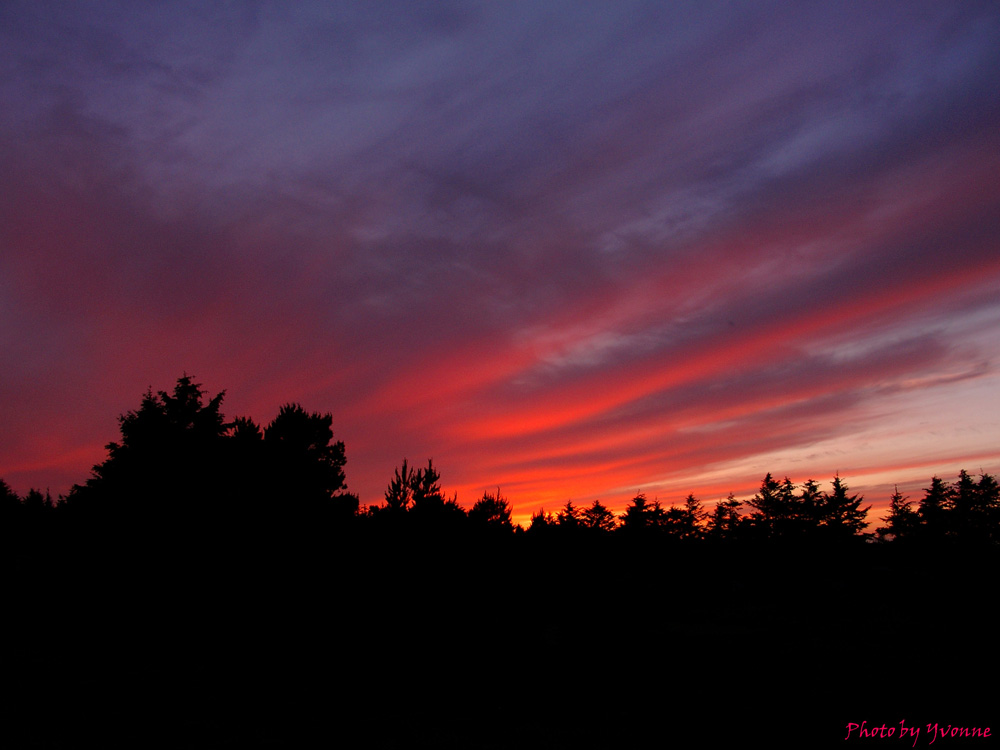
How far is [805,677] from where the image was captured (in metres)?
14.6

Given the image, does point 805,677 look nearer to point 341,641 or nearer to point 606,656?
point 606,656

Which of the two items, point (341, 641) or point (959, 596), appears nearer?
→ point (341, 641)

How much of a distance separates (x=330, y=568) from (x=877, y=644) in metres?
17.1

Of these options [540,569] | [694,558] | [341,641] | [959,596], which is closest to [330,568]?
[341,641]

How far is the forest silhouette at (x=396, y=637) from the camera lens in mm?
11438

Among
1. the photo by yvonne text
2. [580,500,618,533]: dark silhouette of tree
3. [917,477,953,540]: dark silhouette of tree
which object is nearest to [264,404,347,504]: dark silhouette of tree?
the photo by yvonne text

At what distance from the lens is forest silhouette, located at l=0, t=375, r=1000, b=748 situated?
450 inches

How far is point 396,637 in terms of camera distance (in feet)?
44.8

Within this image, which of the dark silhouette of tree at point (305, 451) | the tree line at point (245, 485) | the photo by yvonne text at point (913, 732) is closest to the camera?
the photo by yvonne text at point (913, 732)

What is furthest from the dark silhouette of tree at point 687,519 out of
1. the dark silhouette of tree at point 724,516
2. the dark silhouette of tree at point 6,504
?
the dark silhouette of tree at point 6,504

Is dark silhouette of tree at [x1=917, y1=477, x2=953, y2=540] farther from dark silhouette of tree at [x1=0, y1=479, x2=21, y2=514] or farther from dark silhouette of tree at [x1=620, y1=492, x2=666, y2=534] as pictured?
dark silhouette of tree at [x1=0, y1=479, x2=21, y2=514]

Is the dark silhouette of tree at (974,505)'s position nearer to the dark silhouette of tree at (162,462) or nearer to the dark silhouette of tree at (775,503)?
the dark silhouette of tree at (775,503)

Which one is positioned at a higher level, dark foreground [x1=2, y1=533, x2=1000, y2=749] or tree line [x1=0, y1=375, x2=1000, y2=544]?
tree line [x1=0, y1=375, x2=1000, y2=544]

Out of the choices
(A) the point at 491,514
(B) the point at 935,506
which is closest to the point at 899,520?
(B) the point at 935,506
